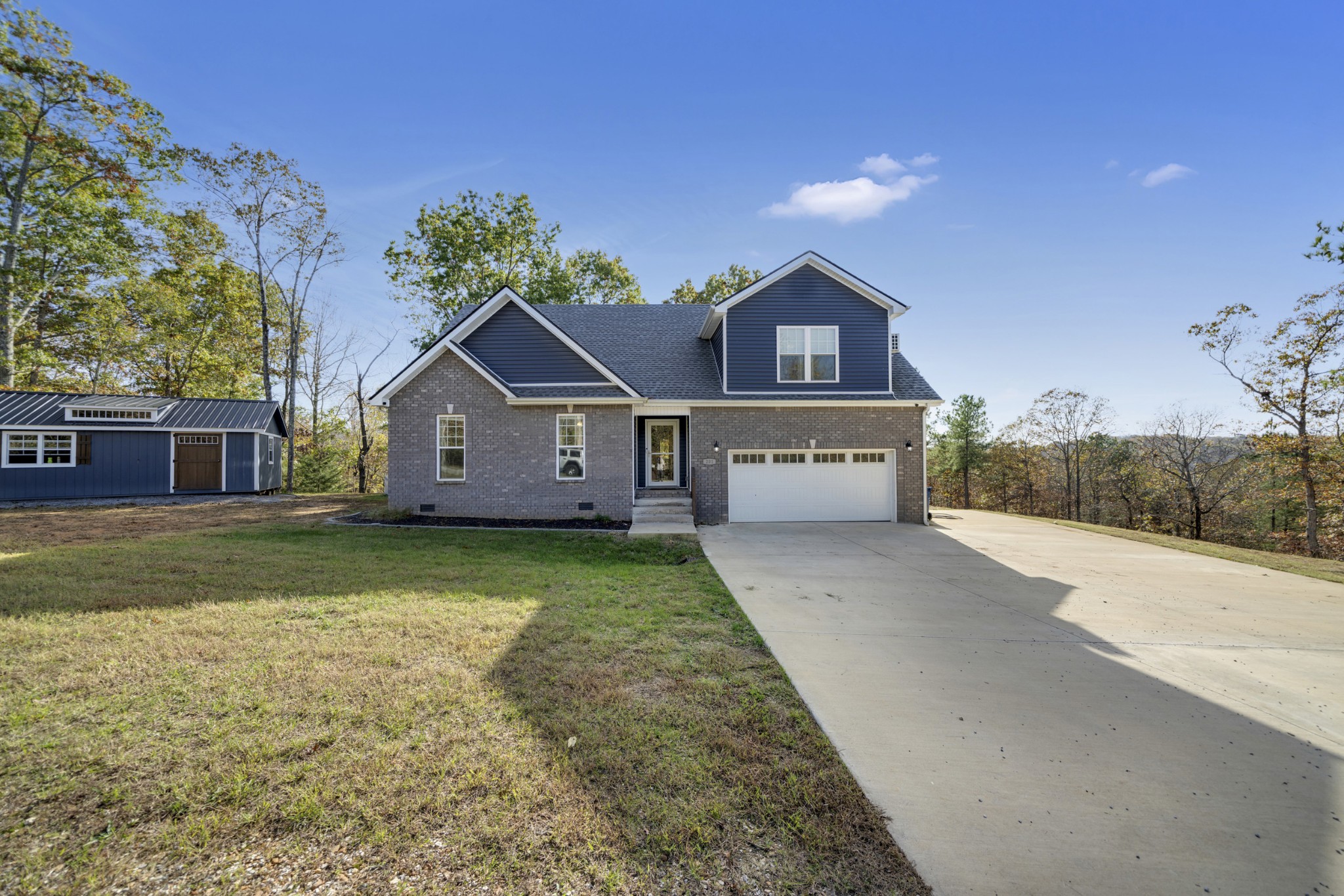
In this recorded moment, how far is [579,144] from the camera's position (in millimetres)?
15867

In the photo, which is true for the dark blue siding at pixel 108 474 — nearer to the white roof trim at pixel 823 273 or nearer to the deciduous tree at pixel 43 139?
the deciduous tree at pixel 43 139

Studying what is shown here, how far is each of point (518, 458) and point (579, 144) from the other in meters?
10.3

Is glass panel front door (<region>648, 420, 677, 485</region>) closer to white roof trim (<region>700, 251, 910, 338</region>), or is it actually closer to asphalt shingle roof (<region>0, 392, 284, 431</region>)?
white roof trim (<region>700, 251, 910, 338</region>)

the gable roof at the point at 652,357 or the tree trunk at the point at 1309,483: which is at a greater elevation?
the gable roof at the point at 652,357

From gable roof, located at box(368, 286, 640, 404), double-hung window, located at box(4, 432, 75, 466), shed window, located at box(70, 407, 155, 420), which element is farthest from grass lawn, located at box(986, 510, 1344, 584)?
double-hung window, located at box(4, 432, 75, 466)

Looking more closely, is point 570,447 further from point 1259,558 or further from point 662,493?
point 1259,558

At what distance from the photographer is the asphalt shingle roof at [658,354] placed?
1388 centimetres

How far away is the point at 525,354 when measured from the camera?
13625 millimetres

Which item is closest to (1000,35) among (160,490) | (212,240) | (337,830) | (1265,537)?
(337,830)

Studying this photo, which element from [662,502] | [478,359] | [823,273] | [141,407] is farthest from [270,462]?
[823,273]

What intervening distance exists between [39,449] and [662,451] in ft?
69.3

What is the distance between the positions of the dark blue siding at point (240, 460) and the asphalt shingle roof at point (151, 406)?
454mm

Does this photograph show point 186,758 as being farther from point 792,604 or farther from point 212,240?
point 212,240

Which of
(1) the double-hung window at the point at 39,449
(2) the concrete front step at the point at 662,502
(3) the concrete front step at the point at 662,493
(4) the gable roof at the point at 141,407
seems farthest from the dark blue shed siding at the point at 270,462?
(2) the concrete front step at the point at 662,502
